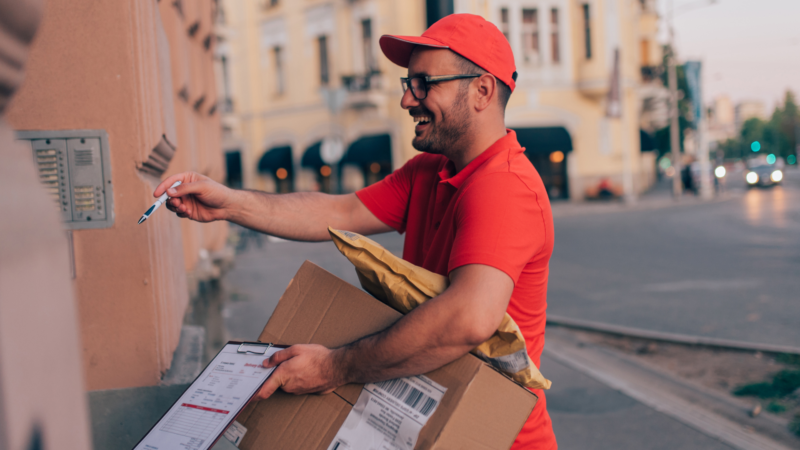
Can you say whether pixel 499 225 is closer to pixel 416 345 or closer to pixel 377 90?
pixel 416 345

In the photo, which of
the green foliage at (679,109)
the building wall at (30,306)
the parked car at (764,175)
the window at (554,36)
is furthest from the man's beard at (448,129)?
the green foliage at (679,109)

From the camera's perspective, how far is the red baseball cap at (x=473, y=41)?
1.74m

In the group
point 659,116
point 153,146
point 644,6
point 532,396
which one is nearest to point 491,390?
point 532,396

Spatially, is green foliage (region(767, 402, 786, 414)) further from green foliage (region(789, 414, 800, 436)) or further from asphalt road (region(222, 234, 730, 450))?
asphalt road (region(222, 234, 730, 450))

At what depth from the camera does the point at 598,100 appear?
26734 mm

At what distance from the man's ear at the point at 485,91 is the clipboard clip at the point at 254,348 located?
34.9 inches

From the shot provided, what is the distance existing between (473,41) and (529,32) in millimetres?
25869

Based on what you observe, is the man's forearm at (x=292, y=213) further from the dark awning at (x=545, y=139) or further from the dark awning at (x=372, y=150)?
the dark awning at (x=545, y=139)

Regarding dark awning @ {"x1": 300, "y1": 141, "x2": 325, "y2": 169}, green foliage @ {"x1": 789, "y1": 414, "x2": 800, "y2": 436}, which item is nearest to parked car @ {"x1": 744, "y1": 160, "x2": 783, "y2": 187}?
dark awning @ {"x1": 300, "y1": 141, "x2": 325, "y2": 169}

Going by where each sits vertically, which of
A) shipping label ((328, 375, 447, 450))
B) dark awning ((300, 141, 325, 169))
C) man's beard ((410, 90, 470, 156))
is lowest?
shipping label ((328, 375, 447, 450))

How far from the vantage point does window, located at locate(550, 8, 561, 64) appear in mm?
26250

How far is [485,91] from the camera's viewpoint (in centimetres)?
180

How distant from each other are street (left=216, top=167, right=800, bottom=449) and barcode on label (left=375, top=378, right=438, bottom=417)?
2.77 m

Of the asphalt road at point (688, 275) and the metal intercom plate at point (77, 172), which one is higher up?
the metal intercom plate at point (77, 172)
